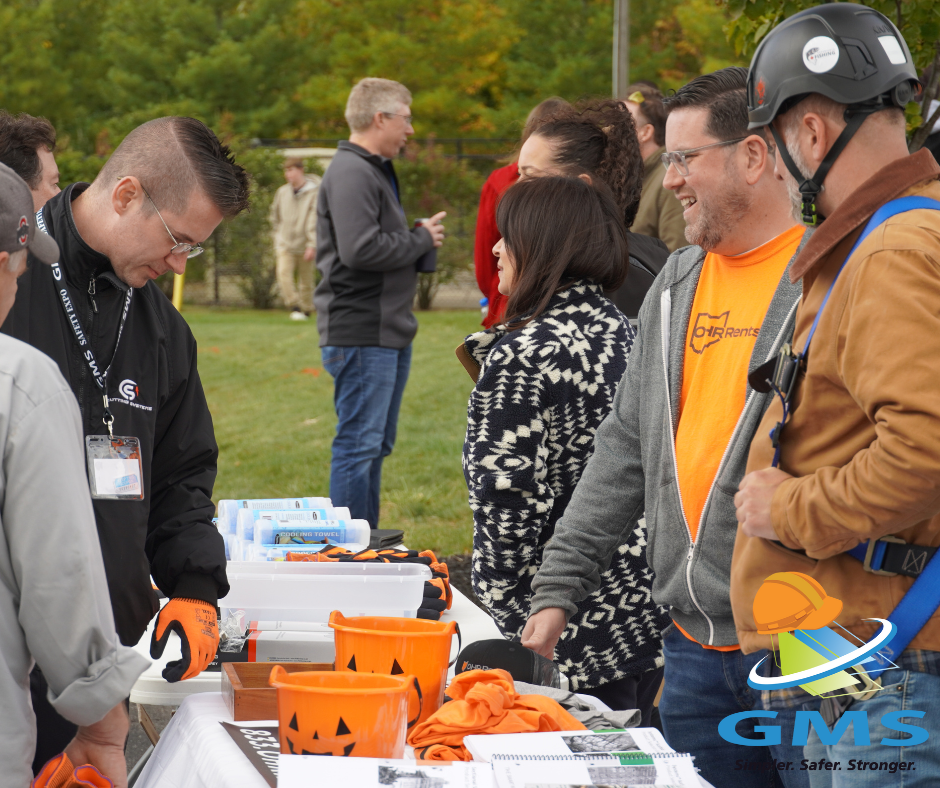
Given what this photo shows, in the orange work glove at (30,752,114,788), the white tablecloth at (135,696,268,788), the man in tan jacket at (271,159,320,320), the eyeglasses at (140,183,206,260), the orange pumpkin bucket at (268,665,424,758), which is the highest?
the eyeglasses at (140,183,206,260)

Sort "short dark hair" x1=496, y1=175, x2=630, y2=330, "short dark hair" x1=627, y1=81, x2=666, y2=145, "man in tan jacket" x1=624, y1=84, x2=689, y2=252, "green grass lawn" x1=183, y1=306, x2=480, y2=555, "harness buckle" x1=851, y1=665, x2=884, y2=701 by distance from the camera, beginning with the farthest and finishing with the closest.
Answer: "green grass lawn" x1=183, y1=306, x2=480, y2=555 < "short dark hair" x1=627, y1=81, x2=666, y2=145 < "man in tan jacket" x1=624, y1=84, x2=689, y2=252 < "short dark hair" x1=496, y1=175, x2=630, y2=330 < "harness buckle" x1=851, y1=665, x2=884, y2=701

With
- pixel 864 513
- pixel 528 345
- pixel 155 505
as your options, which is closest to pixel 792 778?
pixel 864 513

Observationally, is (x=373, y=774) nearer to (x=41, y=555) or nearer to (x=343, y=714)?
(x=343, y=714)

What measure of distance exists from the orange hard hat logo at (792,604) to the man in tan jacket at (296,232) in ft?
42.9

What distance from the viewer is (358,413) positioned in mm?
5367

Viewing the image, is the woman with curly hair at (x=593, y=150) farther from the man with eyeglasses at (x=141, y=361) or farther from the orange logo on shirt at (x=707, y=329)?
the man with eyeglasses at (x=141, y=361)

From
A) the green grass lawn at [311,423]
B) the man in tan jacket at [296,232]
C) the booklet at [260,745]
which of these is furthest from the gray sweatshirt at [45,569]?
the man in tan jacket at [296,232]

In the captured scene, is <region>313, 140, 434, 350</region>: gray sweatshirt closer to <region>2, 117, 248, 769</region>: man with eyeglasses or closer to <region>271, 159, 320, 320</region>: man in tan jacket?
<region>2, 117, 248, 769</region>: man with eyeglasses

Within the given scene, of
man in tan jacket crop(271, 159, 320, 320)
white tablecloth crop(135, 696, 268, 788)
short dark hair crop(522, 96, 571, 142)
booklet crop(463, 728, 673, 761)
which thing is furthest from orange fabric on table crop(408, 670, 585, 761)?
man in tan jacket crop(271, 159, 320, 320)

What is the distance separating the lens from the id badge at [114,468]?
2131mm

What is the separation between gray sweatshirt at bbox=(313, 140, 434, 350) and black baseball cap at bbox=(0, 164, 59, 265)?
3.69 m

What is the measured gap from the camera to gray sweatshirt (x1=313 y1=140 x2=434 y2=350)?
5316 mm

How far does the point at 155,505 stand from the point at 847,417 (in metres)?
1.62

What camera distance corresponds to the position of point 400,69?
24.0 meters
